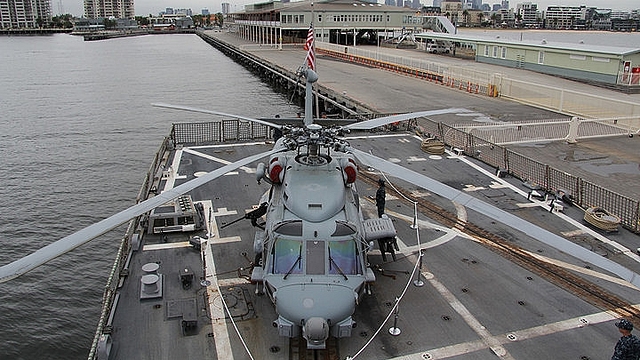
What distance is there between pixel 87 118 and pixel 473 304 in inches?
1591

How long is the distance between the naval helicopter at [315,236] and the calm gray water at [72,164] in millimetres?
8457

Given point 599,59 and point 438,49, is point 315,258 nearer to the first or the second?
point 599,59

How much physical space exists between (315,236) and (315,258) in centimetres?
54

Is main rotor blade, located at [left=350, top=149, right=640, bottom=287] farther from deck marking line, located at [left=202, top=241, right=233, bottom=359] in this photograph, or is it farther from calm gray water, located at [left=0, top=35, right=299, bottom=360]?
calm gray water, located at [left=0, top=35, right=299, bottom=360]

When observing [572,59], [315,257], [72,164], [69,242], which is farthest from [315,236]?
[572,59]

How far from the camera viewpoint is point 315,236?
1080 centimetres

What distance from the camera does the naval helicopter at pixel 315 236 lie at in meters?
8.70

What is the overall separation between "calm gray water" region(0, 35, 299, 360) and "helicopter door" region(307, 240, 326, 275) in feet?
30.3

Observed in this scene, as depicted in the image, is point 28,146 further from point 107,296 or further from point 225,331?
point 225,331

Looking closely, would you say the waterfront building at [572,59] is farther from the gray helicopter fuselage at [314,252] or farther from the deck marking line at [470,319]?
the gray helicopter fuselage at [314,252]

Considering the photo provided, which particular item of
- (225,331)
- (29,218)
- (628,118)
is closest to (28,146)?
(29,218)

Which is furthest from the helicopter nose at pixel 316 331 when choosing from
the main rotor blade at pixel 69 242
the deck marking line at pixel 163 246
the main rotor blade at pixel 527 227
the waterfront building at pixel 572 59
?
the waterfront building at pixel 572 59

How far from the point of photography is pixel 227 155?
24188mm

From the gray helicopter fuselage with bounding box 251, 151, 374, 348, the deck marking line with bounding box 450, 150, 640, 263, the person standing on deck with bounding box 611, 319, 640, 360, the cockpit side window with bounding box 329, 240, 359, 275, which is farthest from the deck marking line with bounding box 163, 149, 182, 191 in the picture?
the person standing on deck with bounding box 611, 319, 640, 360
